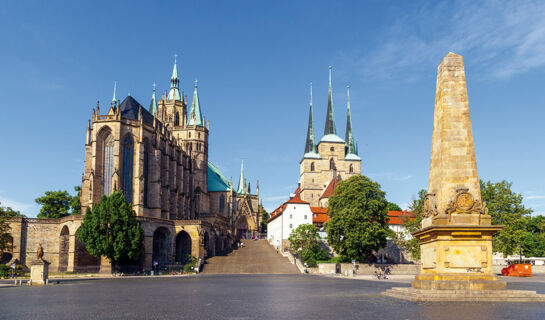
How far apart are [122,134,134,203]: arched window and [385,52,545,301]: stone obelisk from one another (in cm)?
5802

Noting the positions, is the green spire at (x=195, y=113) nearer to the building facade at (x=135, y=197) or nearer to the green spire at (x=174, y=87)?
the green spire at (x=174, y=87)

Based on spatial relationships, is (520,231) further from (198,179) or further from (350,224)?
(198,179)

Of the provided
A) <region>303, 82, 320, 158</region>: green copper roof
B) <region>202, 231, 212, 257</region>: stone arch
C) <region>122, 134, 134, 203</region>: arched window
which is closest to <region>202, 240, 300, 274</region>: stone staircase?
<region>202, 231, 212, 257</region>: stone arch

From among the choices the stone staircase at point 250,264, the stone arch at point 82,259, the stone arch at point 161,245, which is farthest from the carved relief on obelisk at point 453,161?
the stone arch at point 161,245

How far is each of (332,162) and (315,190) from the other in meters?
7.72

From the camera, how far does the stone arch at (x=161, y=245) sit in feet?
221

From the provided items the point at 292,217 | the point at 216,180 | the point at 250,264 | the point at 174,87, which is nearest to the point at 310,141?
the point at 216,180

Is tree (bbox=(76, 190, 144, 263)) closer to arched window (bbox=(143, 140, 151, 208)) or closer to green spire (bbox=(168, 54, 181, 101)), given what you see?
arched window (bbox=(143, 140, 151, 208))

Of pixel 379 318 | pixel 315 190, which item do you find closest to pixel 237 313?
pixel 379 318

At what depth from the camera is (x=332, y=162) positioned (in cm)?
12375

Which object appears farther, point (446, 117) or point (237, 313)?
point (446, 117)

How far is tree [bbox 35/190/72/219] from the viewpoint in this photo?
7838cm

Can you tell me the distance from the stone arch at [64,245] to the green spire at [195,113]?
1996 inches

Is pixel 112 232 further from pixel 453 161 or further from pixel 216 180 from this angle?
pixel 216 180
